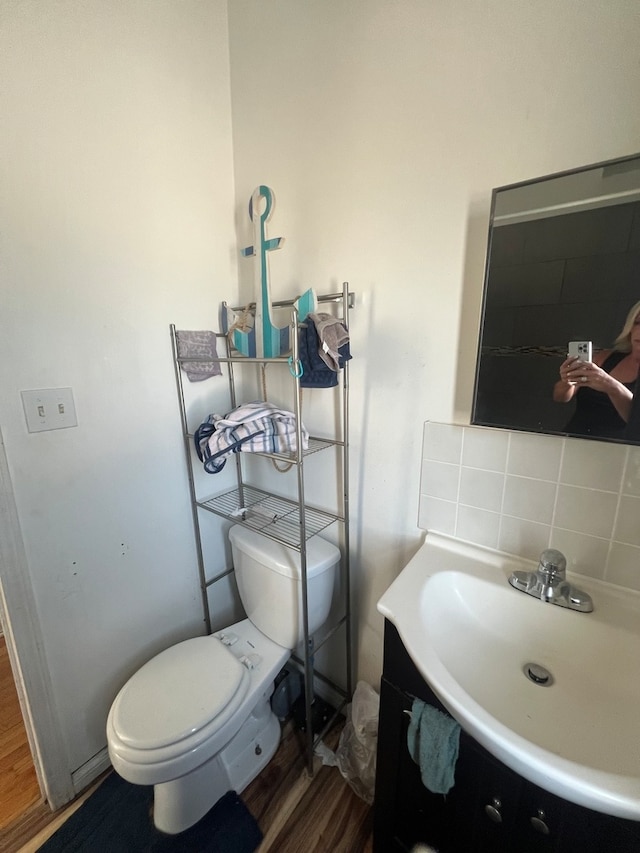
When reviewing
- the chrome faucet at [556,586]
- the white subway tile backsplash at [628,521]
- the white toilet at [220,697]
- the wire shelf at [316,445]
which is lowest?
the white toilet at [220,697]

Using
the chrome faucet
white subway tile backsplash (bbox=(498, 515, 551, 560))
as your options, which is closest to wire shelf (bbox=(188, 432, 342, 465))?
white subway tile backsplash (bbox=(498, 515, 551, 560))

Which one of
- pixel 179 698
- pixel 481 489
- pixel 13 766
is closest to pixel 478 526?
pixel 481 489

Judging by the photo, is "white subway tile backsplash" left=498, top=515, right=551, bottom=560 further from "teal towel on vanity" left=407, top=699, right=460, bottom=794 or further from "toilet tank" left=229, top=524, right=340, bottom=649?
"toilet tank" left=229, top=524, right=340, bottom=649

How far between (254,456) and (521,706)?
44.7 inches

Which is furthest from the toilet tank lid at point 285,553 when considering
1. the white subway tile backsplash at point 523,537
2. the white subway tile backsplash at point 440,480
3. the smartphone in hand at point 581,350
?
the smartphone in hand at point 581,350

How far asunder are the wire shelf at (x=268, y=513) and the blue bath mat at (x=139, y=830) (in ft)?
2.87

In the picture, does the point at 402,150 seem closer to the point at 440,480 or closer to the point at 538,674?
the point at 440,480

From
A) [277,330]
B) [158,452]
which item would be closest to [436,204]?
[277,330]

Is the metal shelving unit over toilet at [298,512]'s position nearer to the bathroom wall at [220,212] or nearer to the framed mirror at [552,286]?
the bathroom wall at [220,212]

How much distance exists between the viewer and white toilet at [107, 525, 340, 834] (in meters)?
0.94

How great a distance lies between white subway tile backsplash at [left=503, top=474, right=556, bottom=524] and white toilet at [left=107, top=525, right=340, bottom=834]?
1.91 ft

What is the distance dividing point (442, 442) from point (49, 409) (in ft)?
3.61

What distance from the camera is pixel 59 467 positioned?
3.40 ft

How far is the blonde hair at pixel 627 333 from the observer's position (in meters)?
0.71
